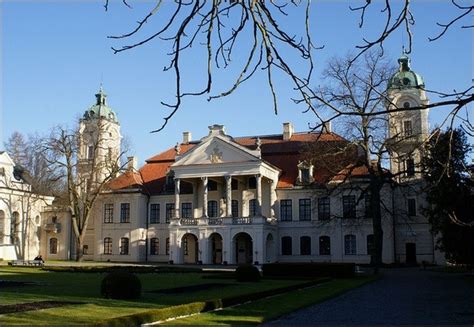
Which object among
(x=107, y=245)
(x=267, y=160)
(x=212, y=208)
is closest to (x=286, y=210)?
(x=267, y=160)

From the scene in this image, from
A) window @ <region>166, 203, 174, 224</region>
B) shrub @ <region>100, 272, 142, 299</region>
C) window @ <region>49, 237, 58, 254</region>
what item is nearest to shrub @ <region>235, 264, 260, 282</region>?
shrub @ <region>100, 272, 142, 299</region>

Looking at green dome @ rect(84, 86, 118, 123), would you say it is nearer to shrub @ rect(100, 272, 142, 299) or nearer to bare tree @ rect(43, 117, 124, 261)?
bare tree @ rect(43, 117, 124, 261)

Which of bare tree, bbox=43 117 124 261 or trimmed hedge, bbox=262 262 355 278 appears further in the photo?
bare tree, bbox=43 117 124 261

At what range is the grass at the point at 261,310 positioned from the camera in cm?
1277

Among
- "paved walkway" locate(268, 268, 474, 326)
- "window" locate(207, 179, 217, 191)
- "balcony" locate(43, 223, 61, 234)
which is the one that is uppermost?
"window" locate(207, 179, 217, 191)

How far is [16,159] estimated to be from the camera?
214 ft

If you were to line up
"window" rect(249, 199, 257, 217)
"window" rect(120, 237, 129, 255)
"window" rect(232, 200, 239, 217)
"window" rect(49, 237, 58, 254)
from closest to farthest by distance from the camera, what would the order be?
"window" rect(249, 199, 257, 217), "window" rect(232, 200, 239, 217), "window" rect(120, 237, 129, 255), "window" rect(49, 237, 58, 254)

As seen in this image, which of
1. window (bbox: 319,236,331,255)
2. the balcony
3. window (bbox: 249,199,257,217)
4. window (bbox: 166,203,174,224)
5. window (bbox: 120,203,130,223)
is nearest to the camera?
window (bbox: 319,236,331,255)

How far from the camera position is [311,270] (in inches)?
1259

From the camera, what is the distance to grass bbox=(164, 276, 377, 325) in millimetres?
12770

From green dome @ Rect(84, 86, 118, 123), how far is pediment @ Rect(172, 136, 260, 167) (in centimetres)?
2046

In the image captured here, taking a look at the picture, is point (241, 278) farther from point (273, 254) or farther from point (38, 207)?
point (38, 207)

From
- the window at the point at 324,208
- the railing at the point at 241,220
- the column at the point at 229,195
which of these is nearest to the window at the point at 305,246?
the window at the point at 324,208

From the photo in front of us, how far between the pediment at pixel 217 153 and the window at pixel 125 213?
7532mm
